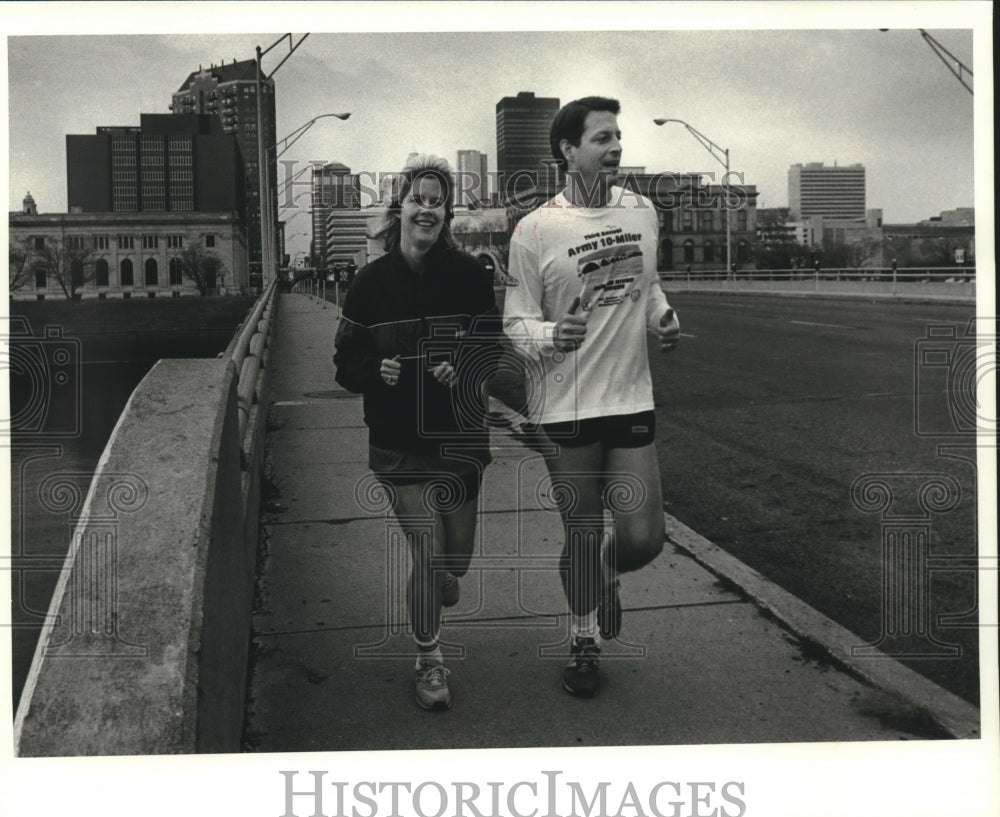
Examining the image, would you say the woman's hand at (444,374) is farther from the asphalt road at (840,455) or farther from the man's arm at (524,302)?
the asphalt road at (840,455)

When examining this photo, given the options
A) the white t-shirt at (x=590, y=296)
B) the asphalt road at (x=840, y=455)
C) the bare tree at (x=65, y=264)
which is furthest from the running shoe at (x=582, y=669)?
the bare tree at (x=65, y=264)

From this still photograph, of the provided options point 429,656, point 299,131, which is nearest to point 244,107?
point 299,131

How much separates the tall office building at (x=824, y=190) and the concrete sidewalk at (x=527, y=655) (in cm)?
137

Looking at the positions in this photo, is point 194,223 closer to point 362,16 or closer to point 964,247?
point 362,16

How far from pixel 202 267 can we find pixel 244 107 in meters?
0.60

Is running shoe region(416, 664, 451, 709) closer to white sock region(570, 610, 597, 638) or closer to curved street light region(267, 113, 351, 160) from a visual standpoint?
white sock region(570, 610, 597, 638)

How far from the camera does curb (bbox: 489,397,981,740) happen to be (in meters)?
3.33

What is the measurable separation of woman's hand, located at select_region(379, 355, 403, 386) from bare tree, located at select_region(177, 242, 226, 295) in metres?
1.13

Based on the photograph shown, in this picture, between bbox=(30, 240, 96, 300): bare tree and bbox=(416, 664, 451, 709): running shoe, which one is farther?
bbox=(30, 240, 96, 300): bare tree

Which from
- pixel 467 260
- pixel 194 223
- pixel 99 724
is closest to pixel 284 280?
pixel 194 223

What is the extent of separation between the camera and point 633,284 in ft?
11.2

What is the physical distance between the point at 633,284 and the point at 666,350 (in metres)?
0.23

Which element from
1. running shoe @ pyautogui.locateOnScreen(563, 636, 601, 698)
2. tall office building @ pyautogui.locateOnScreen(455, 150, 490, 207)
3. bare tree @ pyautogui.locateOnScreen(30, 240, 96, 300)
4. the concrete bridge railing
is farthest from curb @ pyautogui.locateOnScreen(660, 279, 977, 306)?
bare tree @ pyautogui.locateOnScreen(30, 240, 96, 300)

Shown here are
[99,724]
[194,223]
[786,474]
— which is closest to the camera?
[99,724]
